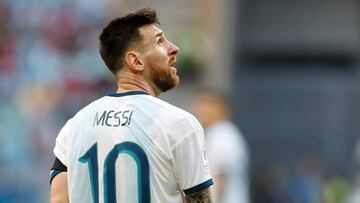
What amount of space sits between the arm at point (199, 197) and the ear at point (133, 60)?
2.03 ft

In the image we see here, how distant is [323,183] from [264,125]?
10.1 feet

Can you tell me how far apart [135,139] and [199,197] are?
38cm

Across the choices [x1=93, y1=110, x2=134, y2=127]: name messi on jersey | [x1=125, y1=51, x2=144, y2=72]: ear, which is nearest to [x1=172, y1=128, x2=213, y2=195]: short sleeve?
[x1=93, y1=110, x2=134, y2=127]: name messi on jersey

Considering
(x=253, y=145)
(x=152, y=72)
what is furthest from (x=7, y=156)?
(x=152, y=72)

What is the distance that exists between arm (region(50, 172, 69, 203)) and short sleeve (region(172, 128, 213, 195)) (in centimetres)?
56

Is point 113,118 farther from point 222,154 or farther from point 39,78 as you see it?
point 39,78

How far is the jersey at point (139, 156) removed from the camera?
549 centimetres

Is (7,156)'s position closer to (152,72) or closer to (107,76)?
(107,76)

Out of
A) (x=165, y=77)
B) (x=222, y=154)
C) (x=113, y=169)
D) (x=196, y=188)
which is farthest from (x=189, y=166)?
(x=222, y=154)

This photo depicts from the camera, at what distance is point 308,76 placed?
22484 millimetres

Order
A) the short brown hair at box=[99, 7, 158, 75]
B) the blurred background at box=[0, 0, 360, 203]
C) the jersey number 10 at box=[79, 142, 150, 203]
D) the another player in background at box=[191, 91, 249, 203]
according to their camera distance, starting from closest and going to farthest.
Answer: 1. the jersey number 10 at box=[79, 142, 150, 203]
2. the short brown hair at box=[99, 7, 158, 75]
3. the another player in background at box=[191, 91, 249, 203]
4. the blurred background at box=[0, 0, 360, 203]

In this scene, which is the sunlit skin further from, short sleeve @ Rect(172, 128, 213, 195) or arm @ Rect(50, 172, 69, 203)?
arm @ Rect(50, 172, 69, 203)

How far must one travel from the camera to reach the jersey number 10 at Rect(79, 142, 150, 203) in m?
5.48

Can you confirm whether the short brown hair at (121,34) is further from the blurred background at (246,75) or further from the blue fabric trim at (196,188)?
the blurred background at (246,75)
